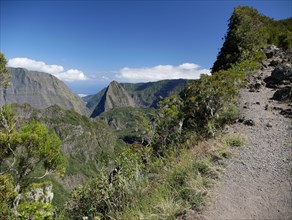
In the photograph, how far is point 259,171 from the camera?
24.1ft

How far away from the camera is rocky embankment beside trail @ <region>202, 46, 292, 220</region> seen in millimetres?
5608

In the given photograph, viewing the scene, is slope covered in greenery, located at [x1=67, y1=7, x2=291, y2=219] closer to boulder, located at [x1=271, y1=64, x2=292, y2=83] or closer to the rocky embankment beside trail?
the rocky embankment beside trail

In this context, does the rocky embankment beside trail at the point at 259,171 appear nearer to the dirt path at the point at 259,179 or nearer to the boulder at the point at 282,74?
the dirt path at the point at 259,179

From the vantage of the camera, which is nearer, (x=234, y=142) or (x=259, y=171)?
(x=259, y=171)

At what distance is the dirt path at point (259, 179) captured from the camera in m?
5.57

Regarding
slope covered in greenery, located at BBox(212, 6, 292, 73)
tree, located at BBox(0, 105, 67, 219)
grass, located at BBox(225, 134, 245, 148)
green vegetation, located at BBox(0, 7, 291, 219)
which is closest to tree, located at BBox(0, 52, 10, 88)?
tree, located at BBox(0, 105, 67, 219)

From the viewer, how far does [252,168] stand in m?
7.52

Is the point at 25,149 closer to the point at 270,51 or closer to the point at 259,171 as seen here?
the point at 259,171

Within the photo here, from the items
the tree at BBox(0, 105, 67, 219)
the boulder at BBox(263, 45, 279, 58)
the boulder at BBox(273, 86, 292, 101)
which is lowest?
the tree at BBox(0, 105, 67, 219)

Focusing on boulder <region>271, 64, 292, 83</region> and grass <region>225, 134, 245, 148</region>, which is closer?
grass <region>225, 134, 245, 148</region>

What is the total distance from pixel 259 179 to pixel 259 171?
1.71 feet

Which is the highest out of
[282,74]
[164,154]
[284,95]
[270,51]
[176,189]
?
[270,51]

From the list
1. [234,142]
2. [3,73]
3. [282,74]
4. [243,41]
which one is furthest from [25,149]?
[243,41]

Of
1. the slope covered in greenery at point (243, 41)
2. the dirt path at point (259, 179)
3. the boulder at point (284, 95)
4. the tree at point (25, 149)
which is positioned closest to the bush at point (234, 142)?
the dirt path at point (259, 179)
